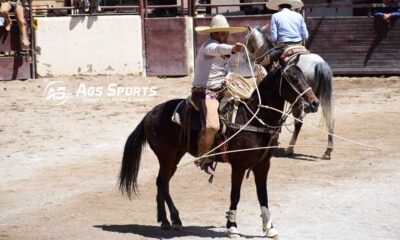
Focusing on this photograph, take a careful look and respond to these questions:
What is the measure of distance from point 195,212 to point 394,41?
10.2 meters

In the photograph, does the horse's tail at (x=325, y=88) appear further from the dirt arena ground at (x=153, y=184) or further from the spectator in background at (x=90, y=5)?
the spectator in background at (x=90, y=5)

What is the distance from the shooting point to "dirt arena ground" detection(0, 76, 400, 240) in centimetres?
716

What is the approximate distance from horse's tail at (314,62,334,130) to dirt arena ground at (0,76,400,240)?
517 mm

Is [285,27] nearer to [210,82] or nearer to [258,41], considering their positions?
[258,41]

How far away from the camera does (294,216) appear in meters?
7.46

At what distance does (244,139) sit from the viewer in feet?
22.1

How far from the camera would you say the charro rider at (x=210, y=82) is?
6754 mm

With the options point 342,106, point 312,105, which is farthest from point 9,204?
point 342,106

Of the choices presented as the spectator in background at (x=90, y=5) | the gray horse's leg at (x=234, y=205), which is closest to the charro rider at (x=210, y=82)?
the gray horse's leg at (x=234, y=205)

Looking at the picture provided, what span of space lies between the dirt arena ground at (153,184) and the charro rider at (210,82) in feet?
2.56

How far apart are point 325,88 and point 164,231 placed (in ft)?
11.5

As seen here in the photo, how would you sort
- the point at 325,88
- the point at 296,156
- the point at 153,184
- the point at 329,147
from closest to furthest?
the point at 153,184
the point at 325,88
the point at 329,147
the point at 296,156

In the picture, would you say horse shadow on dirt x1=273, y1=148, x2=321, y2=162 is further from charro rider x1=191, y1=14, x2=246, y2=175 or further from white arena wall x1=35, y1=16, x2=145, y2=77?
white arena wall x1=35, y1=16, x2=145, y2=77

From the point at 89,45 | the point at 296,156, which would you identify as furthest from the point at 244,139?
the point at 89,45
